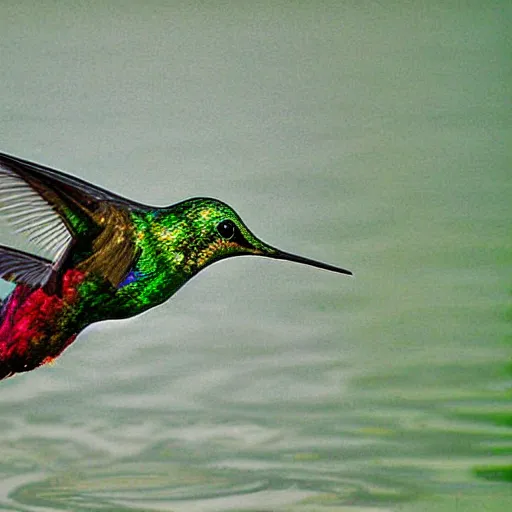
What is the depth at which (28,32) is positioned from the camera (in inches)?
88.1

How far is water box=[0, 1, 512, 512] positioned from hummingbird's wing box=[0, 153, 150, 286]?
0.31ft

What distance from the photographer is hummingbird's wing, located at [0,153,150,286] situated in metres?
2.04

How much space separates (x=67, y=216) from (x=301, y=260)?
53cm

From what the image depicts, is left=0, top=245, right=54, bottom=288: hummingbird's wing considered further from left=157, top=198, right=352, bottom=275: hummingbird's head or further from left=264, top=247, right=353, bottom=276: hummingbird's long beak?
left=264, top=247, right=353, bottom=276: hummingbird's long beak

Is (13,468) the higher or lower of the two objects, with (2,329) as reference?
lower

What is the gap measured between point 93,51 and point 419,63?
2.48ft

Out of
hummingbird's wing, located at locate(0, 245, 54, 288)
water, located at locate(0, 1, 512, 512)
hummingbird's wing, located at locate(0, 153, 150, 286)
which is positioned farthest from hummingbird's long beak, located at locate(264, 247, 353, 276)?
hummingbird's wing, located at locate(0, 245, 54, 288)

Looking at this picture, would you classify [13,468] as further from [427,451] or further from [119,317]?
[427,451]

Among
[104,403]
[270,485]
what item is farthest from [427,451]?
[104,403]

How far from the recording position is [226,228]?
7.13 feet

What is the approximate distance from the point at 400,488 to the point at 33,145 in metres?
1.14

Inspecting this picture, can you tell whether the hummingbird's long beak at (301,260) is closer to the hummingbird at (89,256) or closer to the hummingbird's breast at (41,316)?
the hummingbird at (89,256)

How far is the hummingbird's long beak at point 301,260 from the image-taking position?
2207 mm

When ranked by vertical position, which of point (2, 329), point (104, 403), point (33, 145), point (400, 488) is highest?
point (33, 145)
